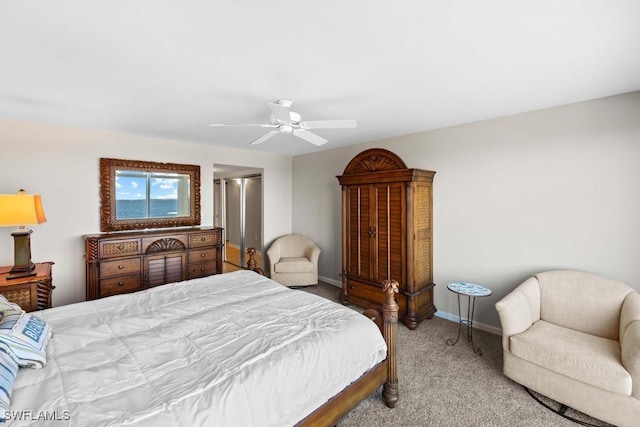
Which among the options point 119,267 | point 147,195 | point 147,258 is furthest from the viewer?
point 147,195

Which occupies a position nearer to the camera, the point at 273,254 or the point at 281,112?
the point at 281,112

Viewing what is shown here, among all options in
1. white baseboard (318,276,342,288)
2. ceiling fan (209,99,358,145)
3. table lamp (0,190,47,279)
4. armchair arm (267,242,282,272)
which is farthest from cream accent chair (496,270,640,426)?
table lamp (0,190,47,279)

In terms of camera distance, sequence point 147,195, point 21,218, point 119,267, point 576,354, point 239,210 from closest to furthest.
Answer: point 576,354
point 21,218
point 119,267
point 147,195
point 239,210

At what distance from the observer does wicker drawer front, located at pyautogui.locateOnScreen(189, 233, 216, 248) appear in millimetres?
4027

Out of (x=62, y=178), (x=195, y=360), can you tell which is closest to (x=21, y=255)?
(x=62, y=178)

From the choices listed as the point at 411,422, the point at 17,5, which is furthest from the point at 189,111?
the point at 411,422

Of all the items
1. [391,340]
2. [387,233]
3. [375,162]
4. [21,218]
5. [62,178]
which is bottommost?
[391,340]

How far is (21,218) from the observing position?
2.60 metres

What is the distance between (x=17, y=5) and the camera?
134cm

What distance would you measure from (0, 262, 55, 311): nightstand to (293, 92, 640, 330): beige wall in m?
4.26

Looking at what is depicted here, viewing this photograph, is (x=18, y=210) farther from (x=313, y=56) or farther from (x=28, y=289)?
(x=313, y=56)

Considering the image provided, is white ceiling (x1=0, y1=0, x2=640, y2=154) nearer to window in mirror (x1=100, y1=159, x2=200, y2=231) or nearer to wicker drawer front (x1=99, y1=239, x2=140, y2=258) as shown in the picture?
window in mirror (x1=100, y1=159, x2=200, y2=231)

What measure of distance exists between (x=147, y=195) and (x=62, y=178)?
2.99 ft

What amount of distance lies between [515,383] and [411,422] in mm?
1070
